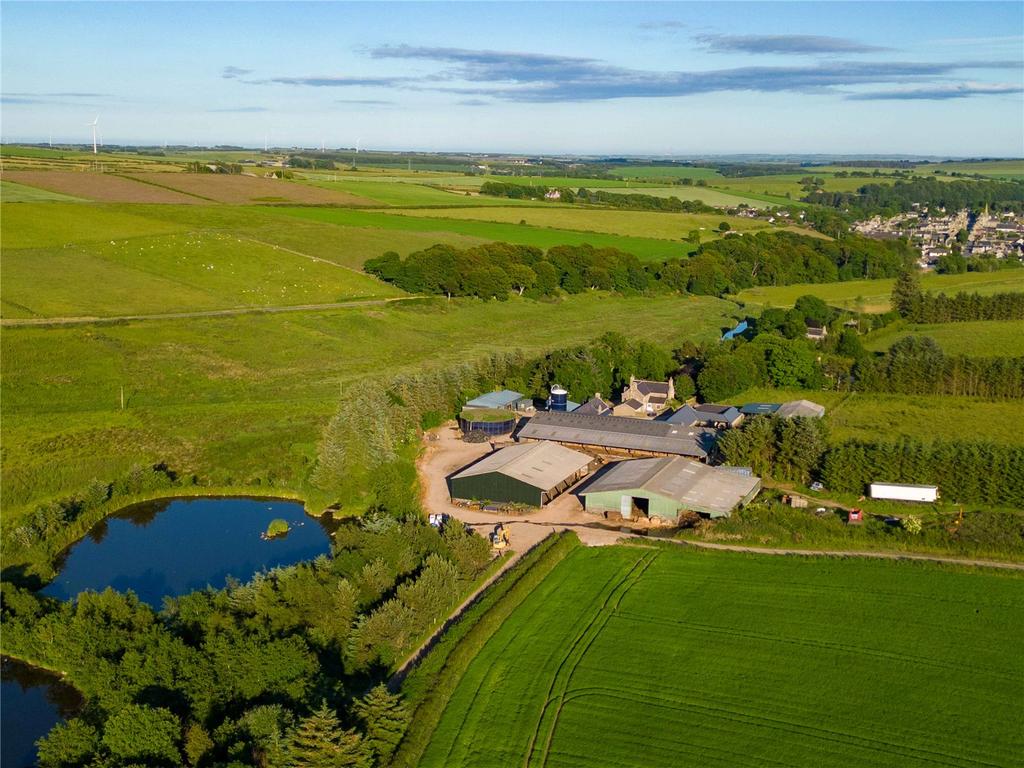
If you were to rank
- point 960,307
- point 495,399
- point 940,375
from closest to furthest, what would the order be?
1. point 495,399
2. point 940,375
3. point 960,307

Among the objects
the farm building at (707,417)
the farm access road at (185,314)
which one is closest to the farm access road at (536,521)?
the farm building at (707,417)

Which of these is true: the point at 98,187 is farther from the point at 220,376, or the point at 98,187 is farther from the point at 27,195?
the point at 220,376

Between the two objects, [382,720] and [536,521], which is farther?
[536,521]

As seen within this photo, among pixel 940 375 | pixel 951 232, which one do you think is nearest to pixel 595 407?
pixel 940 375

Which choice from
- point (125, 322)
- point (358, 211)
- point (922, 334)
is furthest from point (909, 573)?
point (358, 211)

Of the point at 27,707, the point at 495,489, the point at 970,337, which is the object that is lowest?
the point at 27,707

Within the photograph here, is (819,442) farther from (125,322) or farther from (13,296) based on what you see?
(13,296)
